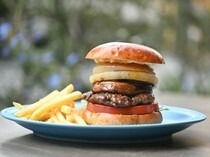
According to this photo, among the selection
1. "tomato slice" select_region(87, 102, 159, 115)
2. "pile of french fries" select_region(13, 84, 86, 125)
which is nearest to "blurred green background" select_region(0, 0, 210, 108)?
"pile of french fries" select_region(13, 84, 86, 125)

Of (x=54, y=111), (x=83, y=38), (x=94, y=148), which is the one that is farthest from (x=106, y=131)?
(x=83, y=38)

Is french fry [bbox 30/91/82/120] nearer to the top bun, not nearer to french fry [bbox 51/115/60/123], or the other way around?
french fry [bbox 51/115/60/123]

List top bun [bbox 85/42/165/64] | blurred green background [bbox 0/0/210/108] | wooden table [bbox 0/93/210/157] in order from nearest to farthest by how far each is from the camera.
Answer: wooden table [bbox 0/93/210/157] < top bun [bbox 85/42/165/64] < blurred green background [bbox 0/0/210/108]

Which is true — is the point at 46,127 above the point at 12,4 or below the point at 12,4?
below

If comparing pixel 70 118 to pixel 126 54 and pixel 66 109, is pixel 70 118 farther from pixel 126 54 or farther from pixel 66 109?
pixel 126 54

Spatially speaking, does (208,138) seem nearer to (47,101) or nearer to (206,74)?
(47,101)

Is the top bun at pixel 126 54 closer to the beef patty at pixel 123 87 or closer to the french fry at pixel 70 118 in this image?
the beef patty at pixel 123 87

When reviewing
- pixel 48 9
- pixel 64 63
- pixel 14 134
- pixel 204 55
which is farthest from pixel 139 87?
pixel 204 55
